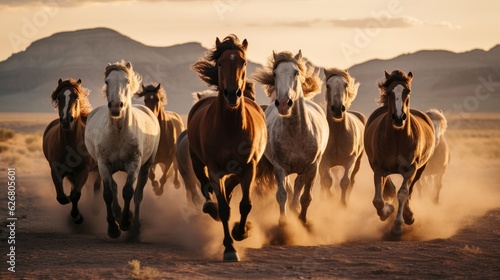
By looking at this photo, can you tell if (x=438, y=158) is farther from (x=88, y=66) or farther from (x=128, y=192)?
(x=88, y=66)

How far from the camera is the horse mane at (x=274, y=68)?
11.2 meters

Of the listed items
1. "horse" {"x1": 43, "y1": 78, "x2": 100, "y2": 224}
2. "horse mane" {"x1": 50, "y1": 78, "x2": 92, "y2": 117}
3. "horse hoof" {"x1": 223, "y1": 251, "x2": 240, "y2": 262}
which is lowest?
"horse hoof" {"x1": 223, "y1": 251, "x2": 240, "y2": 262}

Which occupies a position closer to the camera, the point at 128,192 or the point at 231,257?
the point at 231,257

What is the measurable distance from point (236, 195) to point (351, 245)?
3708mm

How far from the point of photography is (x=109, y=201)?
11.7 meters

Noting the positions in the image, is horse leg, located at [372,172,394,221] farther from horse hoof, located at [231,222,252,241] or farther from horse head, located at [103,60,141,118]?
horse head, located at [103,60,141,118]

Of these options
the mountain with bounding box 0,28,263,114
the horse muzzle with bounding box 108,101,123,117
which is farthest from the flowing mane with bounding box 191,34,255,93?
the mountain with bounding box 0,28,263,114

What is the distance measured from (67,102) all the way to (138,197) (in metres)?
1.79

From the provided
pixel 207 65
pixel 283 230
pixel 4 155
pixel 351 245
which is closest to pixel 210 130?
pixel 207 65

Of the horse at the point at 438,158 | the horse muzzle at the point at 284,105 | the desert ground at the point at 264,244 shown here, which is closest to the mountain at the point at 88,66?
the horse at the point at 438,158

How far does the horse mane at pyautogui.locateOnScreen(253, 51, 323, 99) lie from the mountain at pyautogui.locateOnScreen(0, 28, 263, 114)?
330ft

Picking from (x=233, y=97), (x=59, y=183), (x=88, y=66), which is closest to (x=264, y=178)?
(x=59, y=183)

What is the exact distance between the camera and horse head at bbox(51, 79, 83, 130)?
12.5 metres

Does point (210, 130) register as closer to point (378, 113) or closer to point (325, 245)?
point (325, 245)
